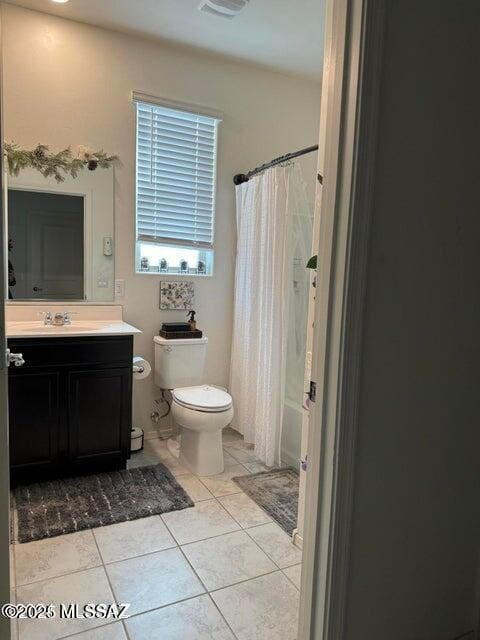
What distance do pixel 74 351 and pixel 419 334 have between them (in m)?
1.93

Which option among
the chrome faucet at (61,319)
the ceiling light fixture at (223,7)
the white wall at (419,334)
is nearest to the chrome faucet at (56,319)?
the chrome faucet at (61,319)

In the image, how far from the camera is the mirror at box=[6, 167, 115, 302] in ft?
9.05

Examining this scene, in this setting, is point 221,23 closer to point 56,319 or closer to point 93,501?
point 56,319

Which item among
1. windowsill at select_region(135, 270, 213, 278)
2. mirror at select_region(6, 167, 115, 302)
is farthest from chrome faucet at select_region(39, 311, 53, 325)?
windowsill at select_region(135, 270, 213, 278)

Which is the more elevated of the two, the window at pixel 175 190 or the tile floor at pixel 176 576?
the window at pixel 175 190

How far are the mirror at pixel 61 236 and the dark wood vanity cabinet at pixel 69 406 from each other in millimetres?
546

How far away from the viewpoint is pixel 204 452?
2.74 m

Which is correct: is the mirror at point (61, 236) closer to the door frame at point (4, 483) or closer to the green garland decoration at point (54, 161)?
the green garland decoration at point (54, 161)

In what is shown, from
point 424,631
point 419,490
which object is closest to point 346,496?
point 419,490

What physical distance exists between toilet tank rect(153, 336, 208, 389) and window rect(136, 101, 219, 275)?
21.7 inches

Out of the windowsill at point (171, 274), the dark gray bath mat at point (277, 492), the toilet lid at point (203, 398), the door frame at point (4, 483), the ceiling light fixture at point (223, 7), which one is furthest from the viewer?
the windowsill at point (171, 274)

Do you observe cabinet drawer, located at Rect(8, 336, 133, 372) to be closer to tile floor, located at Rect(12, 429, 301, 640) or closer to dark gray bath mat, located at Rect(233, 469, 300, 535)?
tile floor, located at Rect(12, 429, 301, 640)

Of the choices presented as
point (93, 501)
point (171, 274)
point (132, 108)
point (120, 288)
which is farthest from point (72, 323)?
point (132, 108)

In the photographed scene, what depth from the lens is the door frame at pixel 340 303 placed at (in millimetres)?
1012
